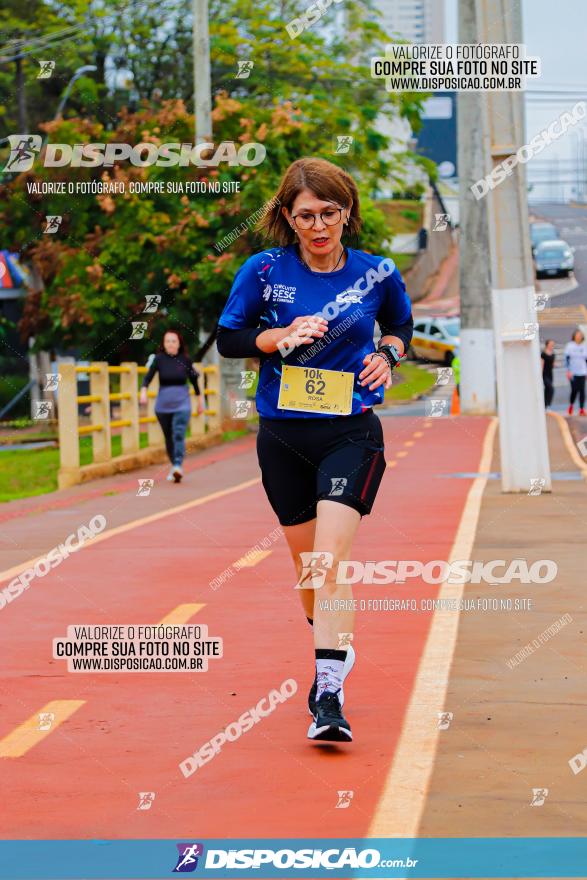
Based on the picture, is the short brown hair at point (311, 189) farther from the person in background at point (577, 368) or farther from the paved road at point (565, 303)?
the paved road at point (565, 303)

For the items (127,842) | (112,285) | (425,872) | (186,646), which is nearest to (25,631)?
(186,646)

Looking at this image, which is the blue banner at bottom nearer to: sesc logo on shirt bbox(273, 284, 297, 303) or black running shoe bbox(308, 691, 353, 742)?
black running shoe bbox(308, 691, 353, 742)

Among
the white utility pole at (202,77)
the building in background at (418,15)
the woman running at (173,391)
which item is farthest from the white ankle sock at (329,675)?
the building in background at (418,15)

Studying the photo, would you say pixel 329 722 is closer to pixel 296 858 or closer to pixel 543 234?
pixel 296 858

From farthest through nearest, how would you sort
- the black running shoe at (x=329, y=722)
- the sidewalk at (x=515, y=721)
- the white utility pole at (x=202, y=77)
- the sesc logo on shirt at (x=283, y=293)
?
the white utility pole at (x=202, y=77)
the sesc logo on shirt at (x=283, y=293)
the black running shoe at (x=329, y=722)
the sidewalk at (x=515, y=721)

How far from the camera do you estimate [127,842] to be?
5309 mm

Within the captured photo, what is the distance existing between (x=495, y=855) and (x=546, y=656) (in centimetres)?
340

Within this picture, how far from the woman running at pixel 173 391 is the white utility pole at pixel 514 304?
5138 mm

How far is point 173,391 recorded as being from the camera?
22.1m

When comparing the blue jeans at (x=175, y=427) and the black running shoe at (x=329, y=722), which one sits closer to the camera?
the black running shoe at (x=329, y=722)

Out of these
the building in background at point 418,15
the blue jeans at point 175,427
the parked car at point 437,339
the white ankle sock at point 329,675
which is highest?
the building in background at point 418,15

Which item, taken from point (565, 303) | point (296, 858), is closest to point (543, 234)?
point (565, 303)

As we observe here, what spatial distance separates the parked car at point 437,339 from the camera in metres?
56.7

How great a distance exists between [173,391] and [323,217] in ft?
50.4
